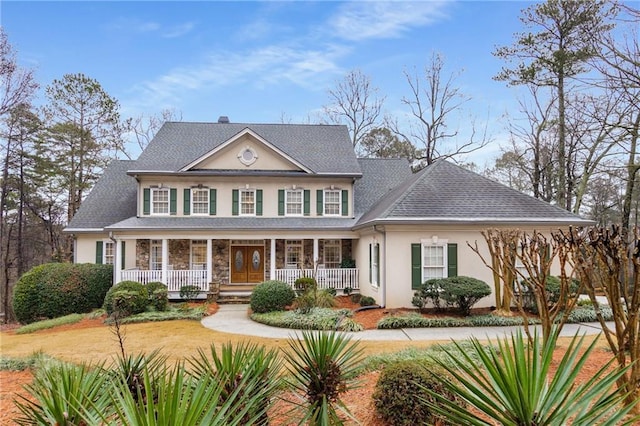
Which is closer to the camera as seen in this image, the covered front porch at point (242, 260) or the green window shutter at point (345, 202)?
the covered front porch at point (242, 260)

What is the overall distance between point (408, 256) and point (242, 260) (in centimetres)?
858

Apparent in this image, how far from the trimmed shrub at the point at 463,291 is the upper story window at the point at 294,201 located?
27.4 feet

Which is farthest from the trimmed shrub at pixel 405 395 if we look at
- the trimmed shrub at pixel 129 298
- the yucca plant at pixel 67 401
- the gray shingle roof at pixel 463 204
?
the trimmed shrub at pixel 129 298

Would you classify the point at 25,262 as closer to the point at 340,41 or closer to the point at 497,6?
the point at 340,41

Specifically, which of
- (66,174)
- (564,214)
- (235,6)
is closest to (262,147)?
(235,6)

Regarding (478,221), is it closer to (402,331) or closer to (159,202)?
(402,331)

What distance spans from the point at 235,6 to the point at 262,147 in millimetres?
6463

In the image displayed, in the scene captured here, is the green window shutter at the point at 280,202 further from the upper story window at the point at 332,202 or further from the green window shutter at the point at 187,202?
the green window shutter at the point at 187,202

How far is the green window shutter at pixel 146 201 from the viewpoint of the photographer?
17.8 meters

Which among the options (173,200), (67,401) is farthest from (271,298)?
(67,401)

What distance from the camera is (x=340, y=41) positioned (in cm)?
1712

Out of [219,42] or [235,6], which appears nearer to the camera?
[235,6]

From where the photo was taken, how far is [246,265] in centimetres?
1828

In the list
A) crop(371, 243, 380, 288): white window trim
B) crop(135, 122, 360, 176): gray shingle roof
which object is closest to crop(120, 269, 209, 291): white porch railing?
crop(135, 122, 360, 176): gray shingle roof
